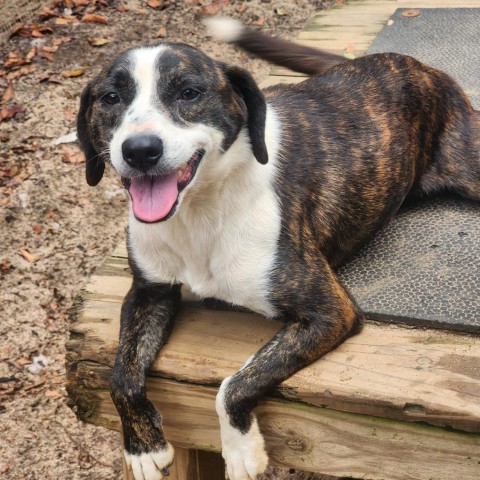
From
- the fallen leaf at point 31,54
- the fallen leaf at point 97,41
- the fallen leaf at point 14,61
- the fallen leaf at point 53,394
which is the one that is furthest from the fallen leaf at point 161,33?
the fallen leaf at point 53,394

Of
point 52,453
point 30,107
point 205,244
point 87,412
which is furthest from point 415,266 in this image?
point 30,107

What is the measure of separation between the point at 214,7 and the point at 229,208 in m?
4.53

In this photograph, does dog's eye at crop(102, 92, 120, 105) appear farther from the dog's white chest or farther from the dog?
the dog's white chest

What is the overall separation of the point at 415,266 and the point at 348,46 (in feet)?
7.58

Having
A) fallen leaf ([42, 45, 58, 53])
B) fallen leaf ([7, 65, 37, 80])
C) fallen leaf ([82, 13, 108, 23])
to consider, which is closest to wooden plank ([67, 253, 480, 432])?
fallen leaf ([7, 65, 37, 80])

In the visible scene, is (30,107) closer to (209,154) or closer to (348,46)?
(348,46)

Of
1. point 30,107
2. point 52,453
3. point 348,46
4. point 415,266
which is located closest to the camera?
point 415,266

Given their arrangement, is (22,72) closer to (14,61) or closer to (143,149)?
(14,61)

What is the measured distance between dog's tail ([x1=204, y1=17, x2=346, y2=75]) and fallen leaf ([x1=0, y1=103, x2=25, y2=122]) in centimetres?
195

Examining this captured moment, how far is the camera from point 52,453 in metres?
3.96

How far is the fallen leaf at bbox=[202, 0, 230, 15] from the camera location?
6.88m

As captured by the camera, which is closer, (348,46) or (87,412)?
(87,412)

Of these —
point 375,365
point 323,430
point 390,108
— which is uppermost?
point 390,108

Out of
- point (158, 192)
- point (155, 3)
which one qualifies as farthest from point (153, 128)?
point (155, 3)
